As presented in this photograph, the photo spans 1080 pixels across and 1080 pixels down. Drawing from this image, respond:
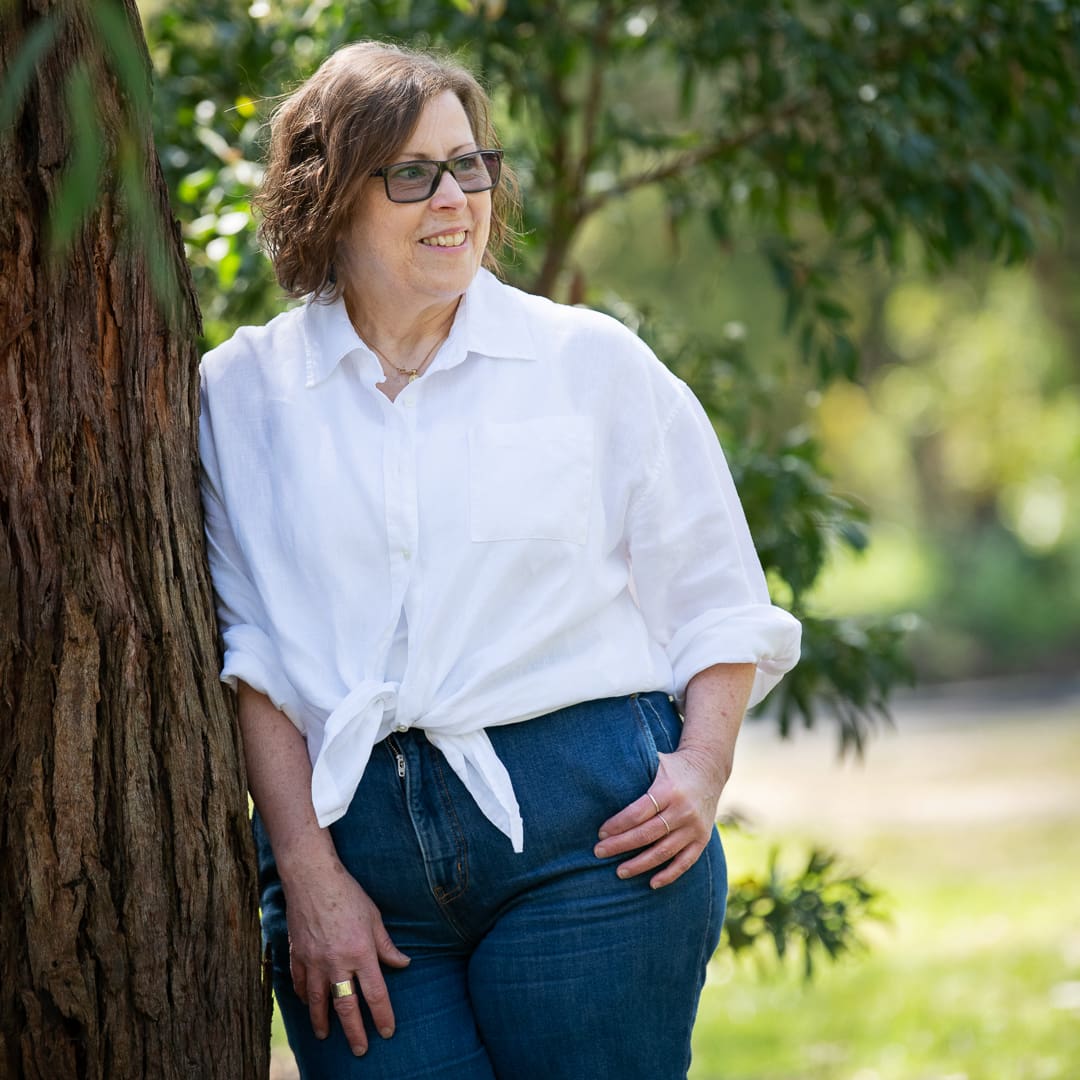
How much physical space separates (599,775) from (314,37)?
2145 millimetres

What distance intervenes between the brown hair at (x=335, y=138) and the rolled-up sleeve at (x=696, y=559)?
0.58 metres

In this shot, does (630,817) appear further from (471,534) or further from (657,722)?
(471,534)

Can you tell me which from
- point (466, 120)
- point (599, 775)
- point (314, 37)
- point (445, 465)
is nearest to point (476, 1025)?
point (599, 775)

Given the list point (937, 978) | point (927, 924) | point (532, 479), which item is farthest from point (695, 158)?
point (927, 924)

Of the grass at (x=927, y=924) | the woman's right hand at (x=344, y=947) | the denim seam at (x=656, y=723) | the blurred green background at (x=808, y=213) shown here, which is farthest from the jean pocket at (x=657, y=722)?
the grass at (x=927, y=924)

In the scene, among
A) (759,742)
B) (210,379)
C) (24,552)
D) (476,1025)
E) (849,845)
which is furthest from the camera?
(759,742)

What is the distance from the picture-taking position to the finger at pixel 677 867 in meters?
2.14

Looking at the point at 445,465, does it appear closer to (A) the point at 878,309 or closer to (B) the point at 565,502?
(B) the point at 565,502

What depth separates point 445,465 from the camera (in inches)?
85.0

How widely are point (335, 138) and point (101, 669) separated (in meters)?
0.85

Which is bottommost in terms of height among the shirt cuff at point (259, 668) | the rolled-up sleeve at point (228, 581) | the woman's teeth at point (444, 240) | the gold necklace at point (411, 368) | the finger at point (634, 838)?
the finger at point (634, 838)

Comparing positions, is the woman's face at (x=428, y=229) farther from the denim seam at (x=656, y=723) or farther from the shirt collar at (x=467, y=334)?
the denim seam at (x=656, y=723)

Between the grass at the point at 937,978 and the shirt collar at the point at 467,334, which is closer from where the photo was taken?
the shirt collar at the point at 467,334

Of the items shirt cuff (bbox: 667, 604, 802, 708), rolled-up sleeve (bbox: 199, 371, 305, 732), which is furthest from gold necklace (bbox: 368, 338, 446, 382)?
shirt cuff (bbox: 667, 604, 802, 708)
